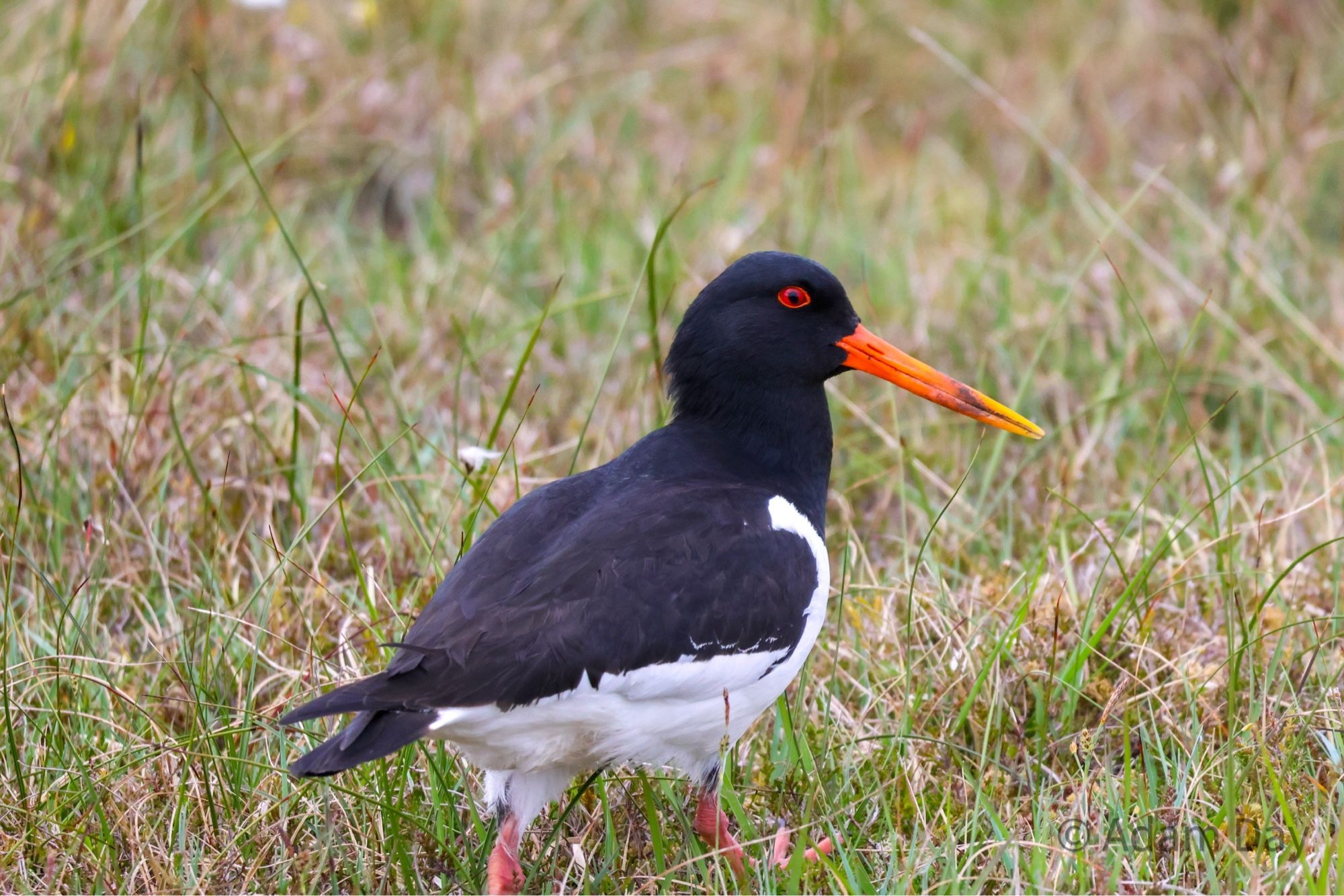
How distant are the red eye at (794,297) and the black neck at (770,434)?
21 cm

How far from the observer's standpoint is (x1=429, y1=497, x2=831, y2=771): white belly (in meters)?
3.10

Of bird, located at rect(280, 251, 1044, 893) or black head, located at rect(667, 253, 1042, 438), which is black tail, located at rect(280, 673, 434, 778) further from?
black head, located at rect(667, 253, 1042, 438)

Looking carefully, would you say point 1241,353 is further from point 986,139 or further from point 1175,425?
point 986,139

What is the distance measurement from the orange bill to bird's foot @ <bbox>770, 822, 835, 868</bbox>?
1.20m

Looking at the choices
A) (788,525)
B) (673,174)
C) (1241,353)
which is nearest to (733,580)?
(788,525)

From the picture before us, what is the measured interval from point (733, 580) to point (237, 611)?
1487 mm

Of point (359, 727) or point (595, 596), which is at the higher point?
point (595, 596)

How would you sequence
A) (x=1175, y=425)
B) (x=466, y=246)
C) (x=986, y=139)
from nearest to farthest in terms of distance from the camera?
(x=1175, y=425) < (x=466, y=246) < (x=986, y=139)

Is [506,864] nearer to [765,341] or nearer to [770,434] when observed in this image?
[770,434]

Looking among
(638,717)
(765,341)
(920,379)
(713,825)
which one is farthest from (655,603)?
(920,379)

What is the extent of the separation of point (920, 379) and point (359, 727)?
1.82m

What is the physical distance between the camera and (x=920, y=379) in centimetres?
407

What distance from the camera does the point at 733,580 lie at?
334 cm

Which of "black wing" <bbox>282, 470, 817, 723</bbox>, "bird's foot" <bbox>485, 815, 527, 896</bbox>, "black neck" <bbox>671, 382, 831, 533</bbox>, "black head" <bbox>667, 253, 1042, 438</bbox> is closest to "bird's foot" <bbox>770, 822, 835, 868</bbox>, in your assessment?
"black wing" <bbox>282, 470, 817, 723</bbox>
